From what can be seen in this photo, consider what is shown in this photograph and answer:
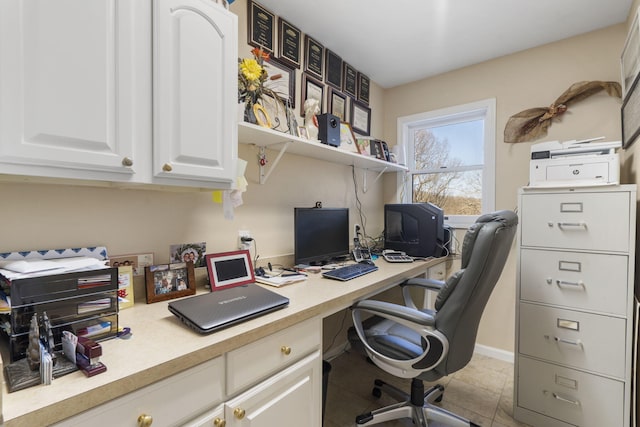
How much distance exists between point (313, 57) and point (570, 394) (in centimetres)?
267

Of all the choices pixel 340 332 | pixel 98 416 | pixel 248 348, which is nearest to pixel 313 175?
pixel 340 332

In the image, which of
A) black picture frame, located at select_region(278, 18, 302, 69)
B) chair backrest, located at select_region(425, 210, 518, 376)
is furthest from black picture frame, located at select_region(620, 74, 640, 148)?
black picture frame, located at select_region(278, 18, 302, 69)

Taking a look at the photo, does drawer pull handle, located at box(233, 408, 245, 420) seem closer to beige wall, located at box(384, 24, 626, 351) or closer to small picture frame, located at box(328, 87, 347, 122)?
small picture frame, located at box(328, 87, 347, 122)

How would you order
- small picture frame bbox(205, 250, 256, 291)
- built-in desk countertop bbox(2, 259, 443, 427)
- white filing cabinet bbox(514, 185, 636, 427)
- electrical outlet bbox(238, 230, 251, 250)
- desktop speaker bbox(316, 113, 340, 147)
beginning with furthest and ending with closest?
desktop speaker bbox(316, 113, 340, 147), electrical outlet bbox(238, 230, 251, 250), white filing cabinet bbox(514, 185, 636, 427), small picture frame bbox(205, 250, 256, 291), built-in desk countertop bbox(2, 259, 443, 427)

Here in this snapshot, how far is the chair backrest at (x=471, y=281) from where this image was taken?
1.21m

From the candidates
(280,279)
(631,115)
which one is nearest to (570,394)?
(631,115)

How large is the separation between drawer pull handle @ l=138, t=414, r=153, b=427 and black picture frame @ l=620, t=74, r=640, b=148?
2420 millimetres

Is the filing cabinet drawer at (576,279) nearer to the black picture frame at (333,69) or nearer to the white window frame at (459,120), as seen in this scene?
the white window frame at (459,120)

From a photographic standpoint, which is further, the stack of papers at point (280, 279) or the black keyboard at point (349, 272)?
the black keyboard at point (349, 272)

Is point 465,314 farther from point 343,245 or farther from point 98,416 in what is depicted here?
point 98,416

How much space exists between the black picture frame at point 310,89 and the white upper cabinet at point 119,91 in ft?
2.92

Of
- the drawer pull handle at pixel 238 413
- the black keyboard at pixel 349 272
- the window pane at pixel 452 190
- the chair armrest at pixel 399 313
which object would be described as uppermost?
the window pane at pixel 452 190

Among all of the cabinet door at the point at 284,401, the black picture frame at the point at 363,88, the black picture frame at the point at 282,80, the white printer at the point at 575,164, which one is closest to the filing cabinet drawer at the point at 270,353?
the cabinet door at the point at 284,401

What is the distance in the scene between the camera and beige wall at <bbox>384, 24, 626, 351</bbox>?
6.79 feet
